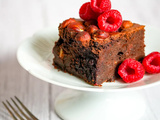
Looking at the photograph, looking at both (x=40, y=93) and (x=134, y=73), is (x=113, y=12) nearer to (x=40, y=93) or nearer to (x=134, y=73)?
(x=134, y=73)

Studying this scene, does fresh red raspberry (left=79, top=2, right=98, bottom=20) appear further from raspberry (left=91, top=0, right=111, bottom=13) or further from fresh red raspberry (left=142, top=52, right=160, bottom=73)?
fresh red raspberry (left=142, top=52, right=160, bottom=73)

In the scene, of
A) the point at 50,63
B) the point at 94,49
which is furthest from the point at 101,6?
the point at 50,63

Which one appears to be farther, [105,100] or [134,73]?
[105,100]

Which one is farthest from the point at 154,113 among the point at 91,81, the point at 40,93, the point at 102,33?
the point at 40,93

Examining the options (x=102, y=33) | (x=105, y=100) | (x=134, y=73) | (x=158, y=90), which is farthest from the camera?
(x=158, y=90)

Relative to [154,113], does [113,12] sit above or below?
above

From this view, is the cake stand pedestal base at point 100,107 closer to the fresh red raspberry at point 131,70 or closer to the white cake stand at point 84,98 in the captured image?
the white cake stand at point 84,98

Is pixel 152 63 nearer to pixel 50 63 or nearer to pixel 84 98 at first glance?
pixel 84 98

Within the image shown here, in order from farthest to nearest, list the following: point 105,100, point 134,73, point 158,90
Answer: point 158,90, point 105,100, point 134,73
